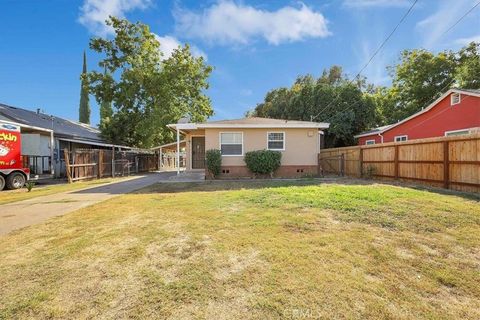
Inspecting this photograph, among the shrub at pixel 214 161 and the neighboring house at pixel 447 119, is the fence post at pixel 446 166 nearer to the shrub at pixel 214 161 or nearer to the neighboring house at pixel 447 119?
the neighboring house at pixel 447 119

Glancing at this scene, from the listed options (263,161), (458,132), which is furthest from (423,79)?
(263,161)

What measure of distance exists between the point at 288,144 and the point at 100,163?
12071mm

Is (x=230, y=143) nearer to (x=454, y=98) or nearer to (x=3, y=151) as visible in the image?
(x=3, y=151)

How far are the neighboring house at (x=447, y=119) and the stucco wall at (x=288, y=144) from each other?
6.93 meters

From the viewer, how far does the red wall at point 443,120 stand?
42.5 feet

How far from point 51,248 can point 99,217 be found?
191 cm

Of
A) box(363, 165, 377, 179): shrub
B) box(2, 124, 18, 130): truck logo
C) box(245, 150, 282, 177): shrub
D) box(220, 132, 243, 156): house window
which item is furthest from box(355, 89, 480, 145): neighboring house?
box(2, 124, 18, 130): truck logo

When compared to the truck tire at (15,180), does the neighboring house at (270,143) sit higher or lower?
higher

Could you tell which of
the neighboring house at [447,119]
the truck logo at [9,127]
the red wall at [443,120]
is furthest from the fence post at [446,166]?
the truck logo at [9,127]

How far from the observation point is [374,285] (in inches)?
111

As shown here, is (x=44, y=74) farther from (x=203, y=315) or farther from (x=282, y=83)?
(x=203, y=315)

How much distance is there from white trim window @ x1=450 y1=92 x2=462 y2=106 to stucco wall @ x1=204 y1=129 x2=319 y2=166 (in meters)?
7.18

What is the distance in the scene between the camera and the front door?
707 inches

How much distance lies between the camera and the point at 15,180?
42.9 ft
